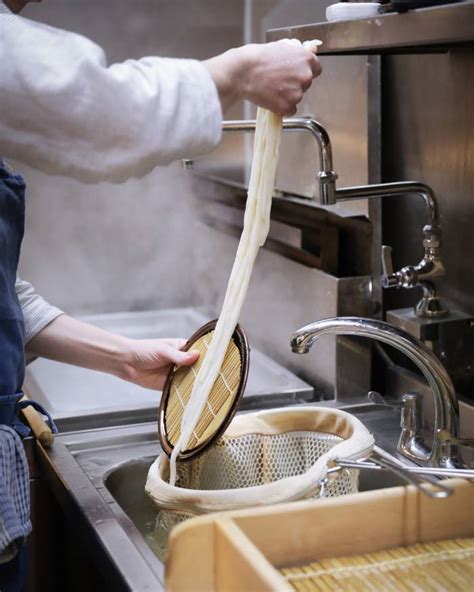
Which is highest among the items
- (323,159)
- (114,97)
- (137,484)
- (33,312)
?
(114,97)

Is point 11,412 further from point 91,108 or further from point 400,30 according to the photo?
point 400,30

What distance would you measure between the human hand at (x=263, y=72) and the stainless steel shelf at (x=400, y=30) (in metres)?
0.24

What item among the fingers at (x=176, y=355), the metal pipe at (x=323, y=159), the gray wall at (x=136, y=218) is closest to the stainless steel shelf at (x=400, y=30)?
the metal pipe at (x=323, y=159)

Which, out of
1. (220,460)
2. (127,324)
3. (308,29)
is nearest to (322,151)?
(308,29)

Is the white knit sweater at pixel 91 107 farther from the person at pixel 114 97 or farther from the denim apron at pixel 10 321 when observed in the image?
the denim apron at pixel 10 321

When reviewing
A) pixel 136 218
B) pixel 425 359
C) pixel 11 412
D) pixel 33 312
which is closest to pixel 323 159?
pixel 425 359

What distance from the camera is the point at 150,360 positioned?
1895mm

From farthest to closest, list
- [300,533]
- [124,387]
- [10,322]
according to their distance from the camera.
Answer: [124,387], [10,322], [300,533]

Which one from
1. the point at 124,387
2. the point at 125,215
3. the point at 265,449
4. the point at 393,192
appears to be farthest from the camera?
the point at 125,215

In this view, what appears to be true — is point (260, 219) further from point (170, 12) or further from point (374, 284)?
point (170, 12)

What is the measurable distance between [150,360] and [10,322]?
0.32 metres

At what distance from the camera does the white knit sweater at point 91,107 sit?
121 cm

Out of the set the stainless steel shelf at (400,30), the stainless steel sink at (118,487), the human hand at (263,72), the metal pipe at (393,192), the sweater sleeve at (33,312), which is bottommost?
the stainless steel sink at (118,487)

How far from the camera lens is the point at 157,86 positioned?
1278 mm
